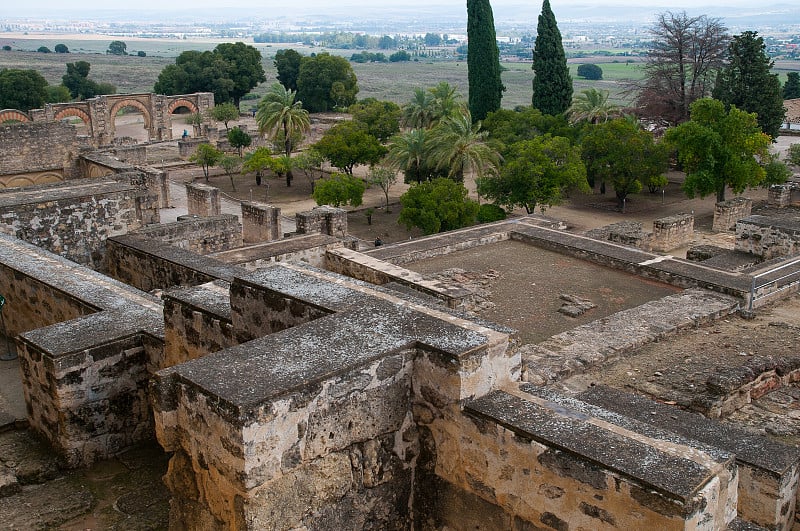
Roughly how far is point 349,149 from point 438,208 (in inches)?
349

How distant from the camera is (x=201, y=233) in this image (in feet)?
49.7

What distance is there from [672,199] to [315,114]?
27.7 metres

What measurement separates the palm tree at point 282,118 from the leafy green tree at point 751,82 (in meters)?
16.2

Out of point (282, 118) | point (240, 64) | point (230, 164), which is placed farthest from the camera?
point (240, 64)

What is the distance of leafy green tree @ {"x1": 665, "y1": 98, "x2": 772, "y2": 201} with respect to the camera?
2403 centimetres

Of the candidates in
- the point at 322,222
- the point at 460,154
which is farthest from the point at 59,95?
the point at 322,222

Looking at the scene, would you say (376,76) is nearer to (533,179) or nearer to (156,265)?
(533,179)

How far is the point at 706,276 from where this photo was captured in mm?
12266

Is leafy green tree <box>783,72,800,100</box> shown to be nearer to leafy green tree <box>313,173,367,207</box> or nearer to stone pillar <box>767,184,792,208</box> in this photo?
stone pillar <box>767,184,792,208</box>

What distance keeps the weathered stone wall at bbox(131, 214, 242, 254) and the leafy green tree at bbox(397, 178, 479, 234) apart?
21.5ft

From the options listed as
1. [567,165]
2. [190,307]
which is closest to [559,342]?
[190,307]

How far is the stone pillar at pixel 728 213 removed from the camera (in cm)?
2314

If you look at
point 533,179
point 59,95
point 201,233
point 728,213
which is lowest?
point 728,213

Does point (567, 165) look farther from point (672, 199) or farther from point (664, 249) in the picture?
point (672, 199)
